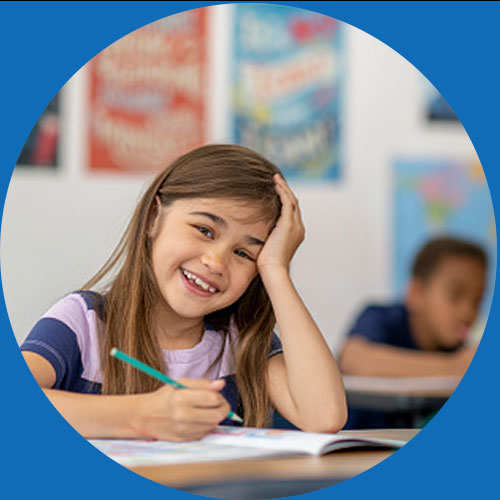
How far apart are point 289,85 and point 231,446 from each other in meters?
0.44

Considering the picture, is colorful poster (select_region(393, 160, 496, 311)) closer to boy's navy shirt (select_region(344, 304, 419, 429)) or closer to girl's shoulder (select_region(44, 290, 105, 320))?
boy's navy shirt (select_region(344, 304, 419, 429))

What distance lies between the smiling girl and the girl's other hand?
5cm

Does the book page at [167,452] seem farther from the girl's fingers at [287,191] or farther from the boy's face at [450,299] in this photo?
the boy's face at [450,299]

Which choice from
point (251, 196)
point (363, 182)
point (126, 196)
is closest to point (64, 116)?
point (126, 196)

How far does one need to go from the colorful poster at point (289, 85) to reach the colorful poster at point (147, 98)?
52 mm

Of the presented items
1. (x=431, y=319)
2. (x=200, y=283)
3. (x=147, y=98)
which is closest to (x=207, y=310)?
(x=200, y=283)

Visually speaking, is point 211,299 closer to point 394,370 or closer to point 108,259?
point 108,259

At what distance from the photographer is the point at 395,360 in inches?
42.2

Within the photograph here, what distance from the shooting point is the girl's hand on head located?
30.1 inches

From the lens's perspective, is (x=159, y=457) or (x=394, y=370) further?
(x=394, y=370)

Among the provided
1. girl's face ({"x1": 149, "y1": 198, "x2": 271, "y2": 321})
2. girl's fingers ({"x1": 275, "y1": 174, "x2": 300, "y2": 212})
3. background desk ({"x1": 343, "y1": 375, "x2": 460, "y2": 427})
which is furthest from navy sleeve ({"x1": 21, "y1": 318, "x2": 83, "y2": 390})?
background desk ({"x1": 343, "y1": 375, "x2": 460, "y2": 427})

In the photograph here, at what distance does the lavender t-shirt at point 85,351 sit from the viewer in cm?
72

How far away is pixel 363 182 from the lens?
912mm

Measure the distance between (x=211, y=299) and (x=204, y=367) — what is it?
7cm
